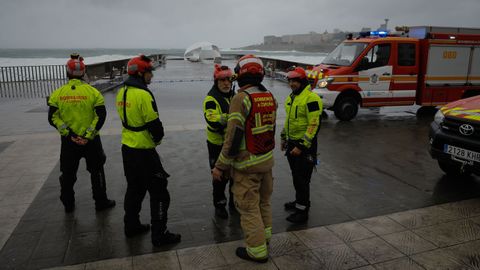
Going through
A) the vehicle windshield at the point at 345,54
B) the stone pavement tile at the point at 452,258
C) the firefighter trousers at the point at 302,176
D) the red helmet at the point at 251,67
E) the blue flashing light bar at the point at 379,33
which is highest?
the blue flashing light bar at the point at 379,33

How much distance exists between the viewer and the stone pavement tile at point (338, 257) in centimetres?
346

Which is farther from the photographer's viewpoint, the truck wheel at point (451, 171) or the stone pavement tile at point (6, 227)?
the truck wheel at point (451, 171)

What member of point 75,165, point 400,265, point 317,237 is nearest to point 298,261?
point 317,237

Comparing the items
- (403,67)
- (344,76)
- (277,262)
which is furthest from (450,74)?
(277,262)

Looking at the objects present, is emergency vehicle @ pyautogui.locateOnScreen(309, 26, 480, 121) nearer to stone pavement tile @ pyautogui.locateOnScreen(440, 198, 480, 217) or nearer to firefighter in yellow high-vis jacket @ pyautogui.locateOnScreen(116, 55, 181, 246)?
stone pavement tile @ pyautogui.locateOnScreen(440, 198, 480, 217)

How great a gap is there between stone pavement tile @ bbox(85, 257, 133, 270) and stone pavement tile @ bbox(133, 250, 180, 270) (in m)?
0.05

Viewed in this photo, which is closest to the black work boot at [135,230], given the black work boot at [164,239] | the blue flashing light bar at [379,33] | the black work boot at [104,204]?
the black work boot at [164,239]

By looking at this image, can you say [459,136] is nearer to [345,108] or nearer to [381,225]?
[381,225]

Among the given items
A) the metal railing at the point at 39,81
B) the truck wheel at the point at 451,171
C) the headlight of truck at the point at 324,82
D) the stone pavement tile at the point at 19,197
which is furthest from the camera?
the metal railing at the point at 39,81

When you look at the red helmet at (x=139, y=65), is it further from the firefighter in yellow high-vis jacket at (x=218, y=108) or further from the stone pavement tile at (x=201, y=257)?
the stone pavement tile at (x=201, y=257)

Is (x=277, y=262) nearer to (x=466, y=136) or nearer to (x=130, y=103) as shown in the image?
(x=130, y=103)

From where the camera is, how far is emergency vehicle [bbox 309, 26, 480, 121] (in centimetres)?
1023

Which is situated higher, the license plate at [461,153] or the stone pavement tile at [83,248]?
the license plate at [461,153]

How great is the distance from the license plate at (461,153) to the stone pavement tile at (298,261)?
2731mm
